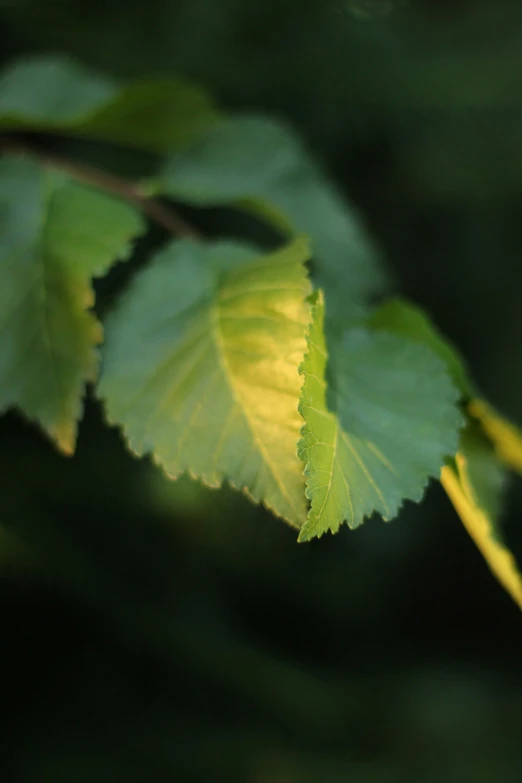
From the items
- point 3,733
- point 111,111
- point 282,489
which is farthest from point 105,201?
point 3,733

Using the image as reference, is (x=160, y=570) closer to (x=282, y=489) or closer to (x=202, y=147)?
(x=202, y=147)

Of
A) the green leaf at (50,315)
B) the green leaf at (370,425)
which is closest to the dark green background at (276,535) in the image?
the green leaf at (50,315)

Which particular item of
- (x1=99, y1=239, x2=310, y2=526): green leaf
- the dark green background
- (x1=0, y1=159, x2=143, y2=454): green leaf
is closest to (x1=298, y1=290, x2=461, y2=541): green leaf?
(x1=99, y1=239, x2=310, y2=526): green leaf

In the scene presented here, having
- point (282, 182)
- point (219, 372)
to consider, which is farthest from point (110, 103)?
point (219, 372)

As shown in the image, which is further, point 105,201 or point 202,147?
point 202,147

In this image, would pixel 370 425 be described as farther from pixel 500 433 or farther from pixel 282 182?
pixel 282 182

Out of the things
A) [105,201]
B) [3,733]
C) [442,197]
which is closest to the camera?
[105,201]
